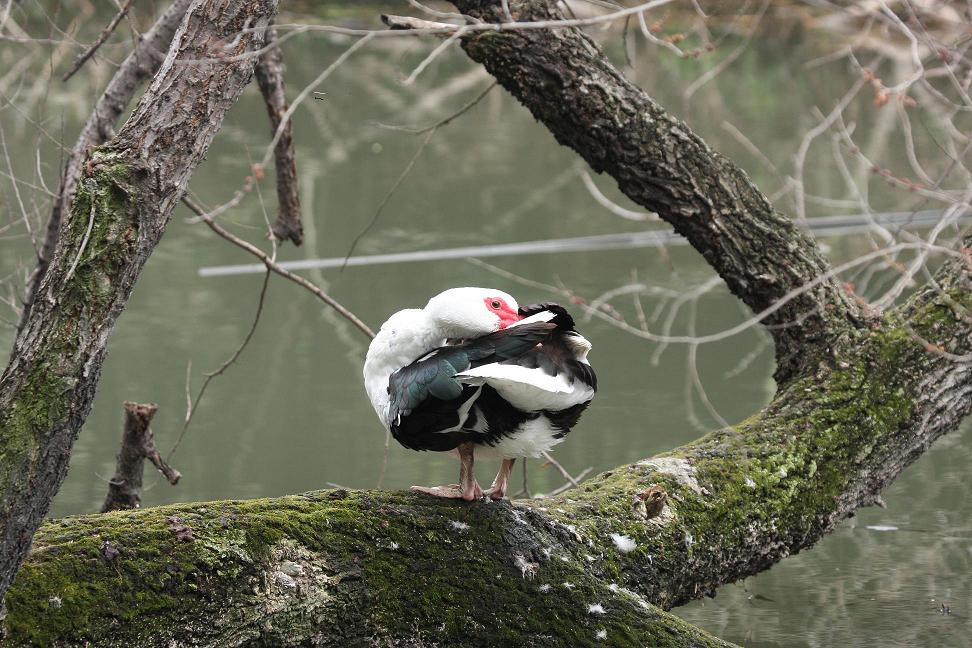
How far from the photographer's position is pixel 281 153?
11.8 feet

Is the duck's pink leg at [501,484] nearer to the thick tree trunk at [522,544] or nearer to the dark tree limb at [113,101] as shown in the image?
the thick tree trunk at [522,544]

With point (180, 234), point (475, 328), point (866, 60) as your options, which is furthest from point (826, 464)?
point (866, 60)

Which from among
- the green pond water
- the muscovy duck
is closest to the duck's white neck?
the muscovy duck

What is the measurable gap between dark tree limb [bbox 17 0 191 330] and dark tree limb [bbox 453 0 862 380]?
0.83 meters

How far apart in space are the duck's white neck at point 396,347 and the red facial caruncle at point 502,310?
4.8 inches

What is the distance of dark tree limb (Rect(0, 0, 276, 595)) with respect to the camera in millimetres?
1861

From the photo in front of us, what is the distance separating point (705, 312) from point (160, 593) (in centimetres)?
530

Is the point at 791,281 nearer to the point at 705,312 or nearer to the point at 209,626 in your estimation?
the point at 209,626

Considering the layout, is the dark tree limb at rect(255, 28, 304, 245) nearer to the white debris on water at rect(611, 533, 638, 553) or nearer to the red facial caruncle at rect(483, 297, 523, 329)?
the red facial caruncle at rect(483, 297, 523, 329)

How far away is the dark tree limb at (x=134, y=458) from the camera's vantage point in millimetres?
3254

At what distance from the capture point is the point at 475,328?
2412 mm

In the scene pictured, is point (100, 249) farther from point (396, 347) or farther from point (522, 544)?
point (522, 544)

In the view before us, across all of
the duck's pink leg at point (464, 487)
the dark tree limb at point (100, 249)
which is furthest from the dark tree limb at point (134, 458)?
the dark tree limb at point (100, 249)

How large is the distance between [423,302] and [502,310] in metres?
4.37
